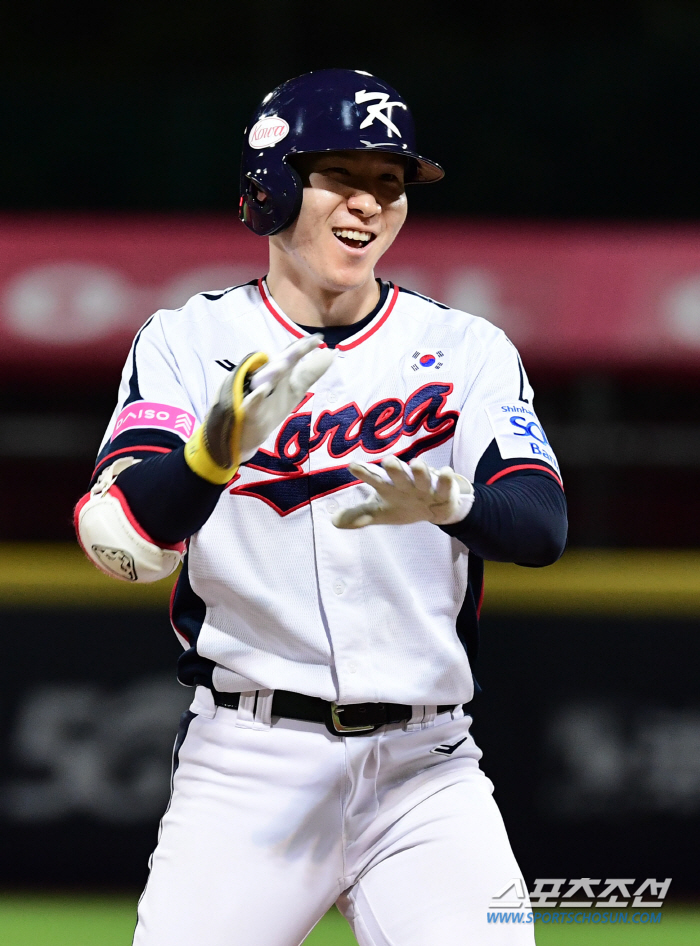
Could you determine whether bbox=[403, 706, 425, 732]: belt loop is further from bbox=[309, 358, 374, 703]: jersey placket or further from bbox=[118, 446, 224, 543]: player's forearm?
bbox=[118, 446, 224, 543]: player's forearm

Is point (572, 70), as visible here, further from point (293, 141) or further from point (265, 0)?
point (293, 141)

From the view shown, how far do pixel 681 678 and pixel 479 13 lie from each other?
424 cm

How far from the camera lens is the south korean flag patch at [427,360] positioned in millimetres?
1880

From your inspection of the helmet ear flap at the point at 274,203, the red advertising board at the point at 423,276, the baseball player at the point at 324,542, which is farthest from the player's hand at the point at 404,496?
the red advertising board at the point at 423,276

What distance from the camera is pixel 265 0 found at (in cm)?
635

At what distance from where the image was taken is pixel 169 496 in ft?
5.05

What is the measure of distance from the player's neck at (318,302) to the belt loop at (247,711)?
0.61 m

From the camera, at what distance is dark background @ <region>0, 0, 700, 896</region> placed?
376 centimetres

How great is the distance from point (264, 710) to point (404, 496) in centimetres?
47

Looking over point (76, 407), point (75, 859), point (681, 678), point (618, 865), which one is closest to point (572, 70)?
point (76, 407)

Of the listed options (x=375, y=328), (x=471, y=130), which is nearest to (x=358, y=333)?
(x=375, y=328)

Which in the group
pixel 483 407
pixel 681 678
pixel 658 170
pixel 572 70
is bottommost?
pixel 681 678

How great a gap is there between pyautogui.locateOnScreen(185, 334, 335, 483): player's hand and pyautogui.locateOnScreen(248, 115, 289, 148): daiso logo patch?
1.77ft

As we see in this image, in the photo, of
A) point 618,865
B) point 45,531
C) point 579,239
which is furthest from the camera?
point 45,531
